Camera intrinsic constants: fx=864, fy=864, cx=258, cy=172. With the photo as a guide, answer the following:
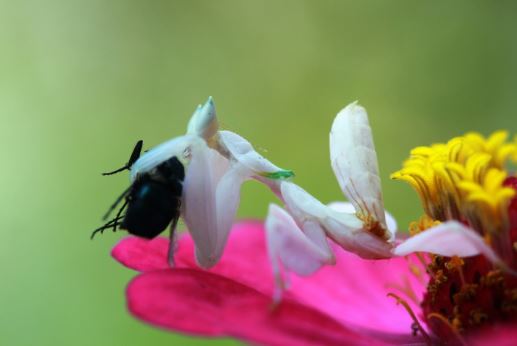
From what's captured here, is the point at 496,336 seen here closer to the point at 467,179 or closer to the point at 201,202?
the point at 467,179

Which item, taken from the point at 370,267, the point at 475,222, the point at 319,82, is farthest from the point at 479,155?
the point at 319,82

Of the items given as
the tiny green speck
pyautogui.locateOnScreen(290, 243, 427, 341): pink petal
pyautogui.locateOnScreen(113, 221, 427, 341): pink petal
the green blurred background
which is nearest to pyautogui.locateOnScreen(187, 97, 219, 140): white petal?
the tiny green speck

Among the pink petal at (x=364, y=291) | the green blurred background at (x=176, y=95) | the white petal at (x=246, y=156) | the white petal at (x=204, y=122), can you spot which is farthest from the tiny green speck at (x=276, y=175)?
the green blurred background at (x=176, y=95)

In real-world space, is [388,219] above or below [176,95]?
below

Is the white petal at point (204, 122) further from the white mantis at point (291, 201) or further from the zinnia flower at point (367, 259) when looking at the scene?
the zinnia flower at point (367, 259)

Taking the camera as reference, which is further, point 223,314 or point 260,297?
point 260,297

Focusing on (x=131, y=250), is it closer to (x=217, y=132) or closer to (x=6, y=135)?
(x=217, y=132)

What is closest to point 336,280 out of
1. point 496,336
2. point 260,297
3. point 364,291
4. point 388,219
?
point 364,291
